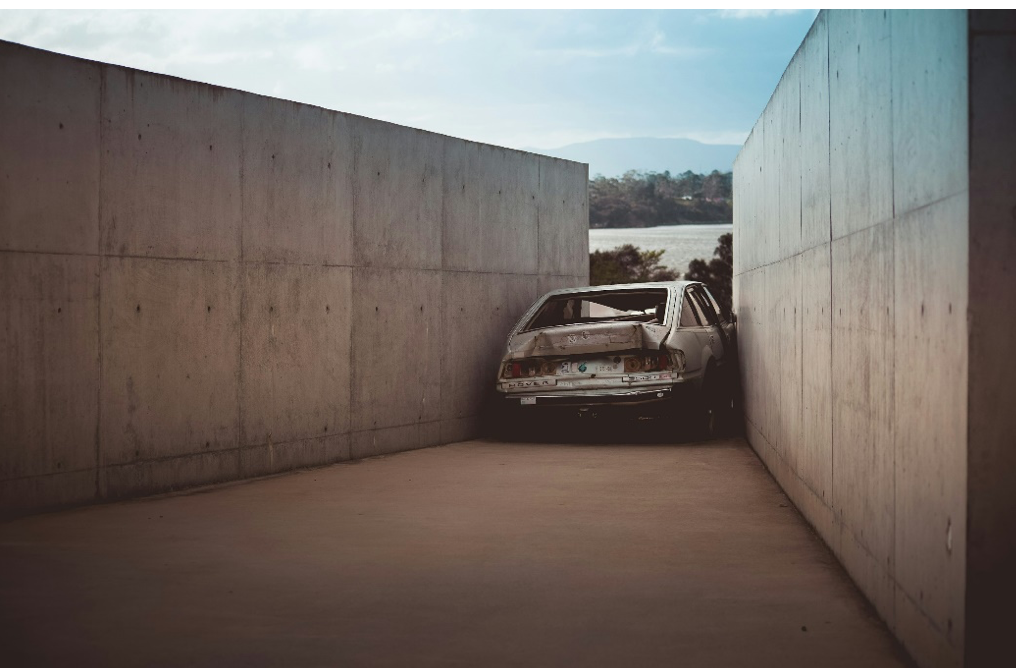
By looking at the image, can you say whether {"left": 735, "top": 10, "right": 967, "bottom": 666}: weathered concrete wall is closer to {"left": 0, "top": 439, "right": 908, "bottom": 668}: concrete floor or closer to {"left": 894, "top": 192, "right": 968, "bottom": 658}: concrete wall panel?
{"left": 894, "top": 192, "right": 968, "bottom": 658}: concrete wall panel

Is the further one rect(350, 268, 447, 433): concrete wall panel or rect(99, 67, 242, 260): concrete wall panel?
rect(350, 268, 447, 433): concrete wall panel

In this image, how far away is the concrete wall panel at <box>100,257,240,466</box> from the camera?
27.6ft

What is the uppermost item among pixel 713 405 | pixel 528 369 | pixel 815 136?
pixel 815 136

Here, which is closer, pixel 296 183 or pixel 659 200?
pixel 296 183

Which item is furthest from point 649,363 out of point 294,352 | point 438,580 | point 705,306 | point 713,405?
point 438,580

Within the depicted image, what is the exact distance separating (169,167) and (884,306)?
5916 millimetres

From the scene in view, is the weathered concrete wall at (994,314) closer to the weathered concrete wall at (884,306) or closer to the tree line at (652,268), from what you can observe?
the weathered concrete wall at (884,306)

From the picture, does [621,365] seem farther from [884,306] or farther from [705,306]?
[884,306]

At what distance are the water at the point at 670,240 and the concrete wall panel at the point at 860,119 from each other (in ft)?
360

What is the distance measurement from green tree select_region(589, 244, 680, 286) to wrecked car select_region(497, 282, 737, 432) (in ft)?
274

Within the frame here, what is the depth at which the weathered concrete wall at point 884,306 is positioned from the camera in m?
3.70

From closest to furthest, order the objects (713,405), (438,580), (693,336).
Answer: (438,580), (693,336), (713,405)

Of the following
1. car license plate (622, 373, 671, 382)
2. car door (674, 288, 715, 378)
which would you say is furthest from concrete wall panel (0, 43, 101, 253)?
car door (674, 288, 715, 378)

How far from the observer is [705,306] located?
520 inches
